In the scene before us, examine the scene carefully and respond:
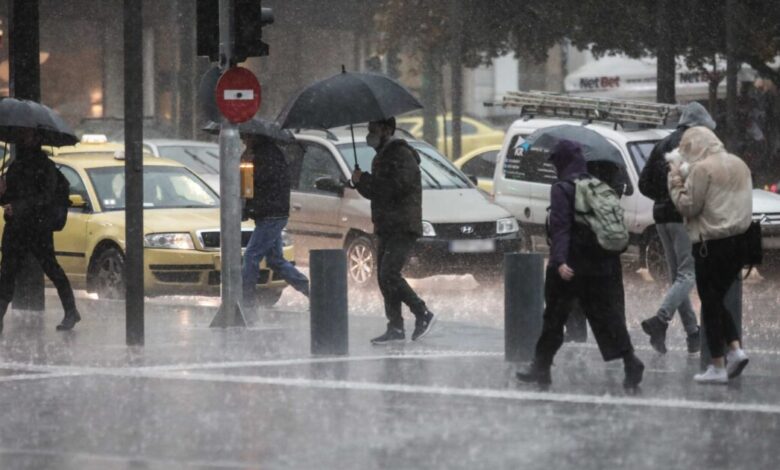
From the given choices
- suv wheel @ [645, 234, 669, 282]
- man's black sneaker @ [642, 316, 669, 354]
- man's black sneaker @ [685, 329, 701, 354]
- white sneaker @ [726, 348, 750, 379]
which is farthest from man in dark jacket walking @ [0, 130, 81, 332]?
suv wheel @ [645, 234, 669, 282]

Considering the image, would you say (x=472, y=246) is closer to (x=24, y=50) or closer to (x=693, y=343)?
(x=24, y=50)

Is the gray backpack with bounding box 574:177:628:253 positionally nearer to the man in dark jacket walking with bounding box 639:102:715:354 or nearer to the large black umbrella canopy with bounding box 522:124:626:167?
the large black umbrella canopy with bounding box 522:124:626:167

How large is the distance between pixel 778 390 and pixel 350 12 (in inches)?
1478

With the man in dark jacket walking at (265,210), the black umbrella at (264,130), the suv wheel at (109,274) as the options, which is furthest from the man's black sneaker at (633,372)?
the suv wheel at (109,274)

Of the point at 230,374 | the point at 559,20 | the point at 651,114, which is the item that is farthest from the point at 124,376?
the point at 559,20

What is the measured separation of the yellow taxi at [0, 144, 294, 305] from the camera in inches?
648

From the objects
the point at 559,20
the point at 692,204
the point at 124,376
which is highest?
the point at 559,20

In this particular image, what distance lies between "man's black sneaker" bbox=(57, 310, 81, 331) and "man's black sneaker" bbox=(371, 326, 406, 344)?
2.49m

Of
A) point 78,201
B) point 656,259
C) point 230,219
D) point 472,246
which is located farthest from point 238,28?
point 656,259

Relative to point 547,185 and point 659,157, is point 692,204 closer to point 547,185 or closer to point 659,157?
point 659,157

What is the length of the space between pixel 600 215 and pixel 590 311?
59 cm

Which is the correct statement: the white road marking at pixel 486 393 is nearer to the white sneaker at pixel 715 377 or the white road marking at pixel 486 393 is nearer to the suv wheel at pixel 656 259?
the white sneaker at pixel 715 377

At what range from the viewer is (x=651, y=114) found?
19125 millimetres

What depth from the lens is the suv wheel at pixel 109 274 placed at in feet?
54.5
